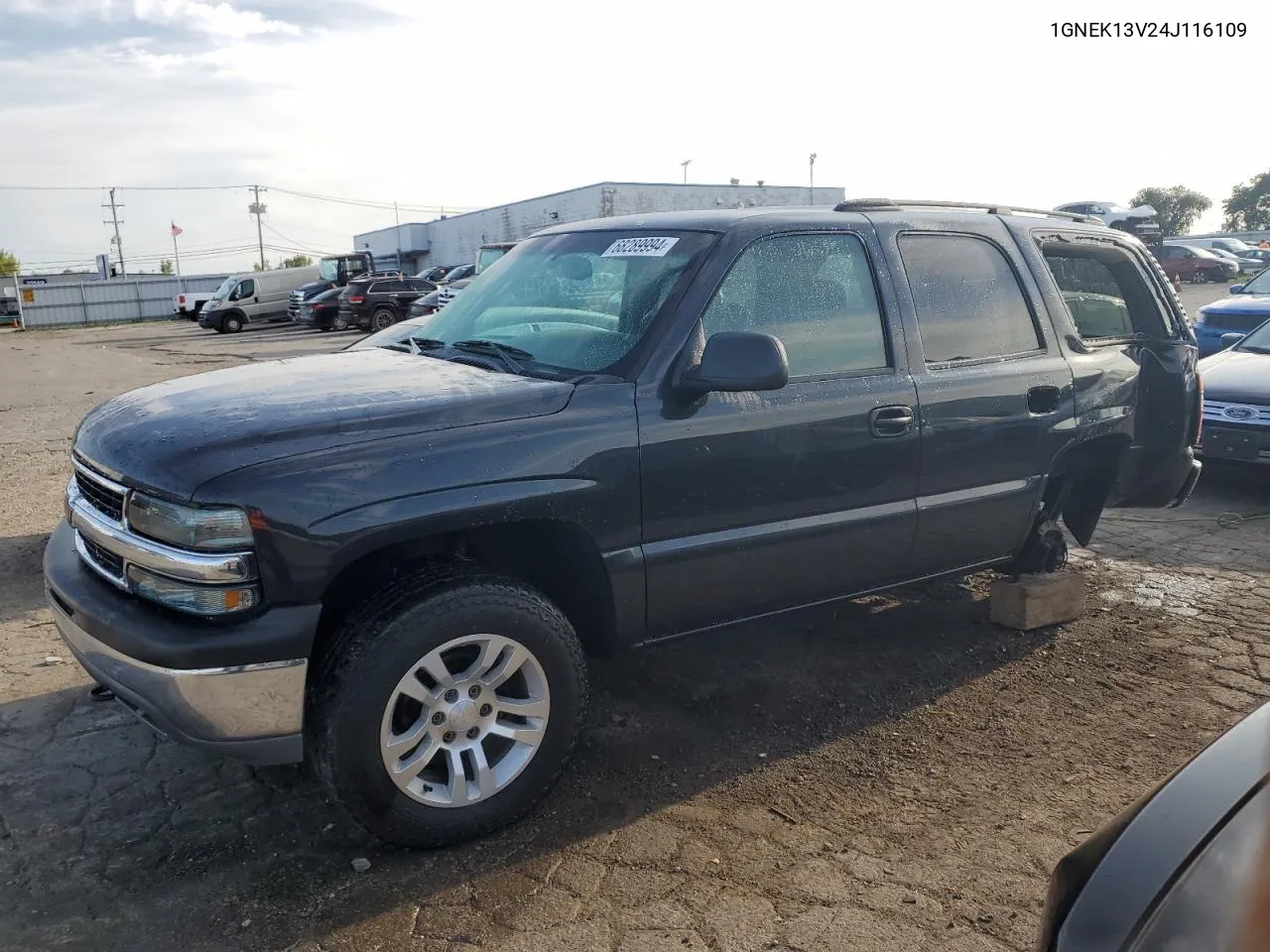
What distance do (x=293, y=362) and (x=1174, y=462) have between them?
162 inches

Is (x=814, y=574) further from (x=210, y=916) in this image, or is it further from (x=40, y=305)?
(x=40, y=305)

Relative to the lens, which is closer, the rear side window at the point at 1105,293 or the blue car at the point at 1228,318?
the rear side window at the point at 1105,293

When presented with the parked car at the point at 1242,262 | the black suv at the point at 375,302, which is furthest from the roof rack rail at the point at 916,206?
the parked car at the point at 1242,262

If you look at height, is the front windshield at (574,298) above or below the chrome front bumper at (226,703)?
above

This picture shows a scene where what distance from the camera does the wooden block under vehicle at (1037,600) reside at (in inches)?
186

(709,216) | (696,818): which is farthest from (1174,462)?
(696,818)

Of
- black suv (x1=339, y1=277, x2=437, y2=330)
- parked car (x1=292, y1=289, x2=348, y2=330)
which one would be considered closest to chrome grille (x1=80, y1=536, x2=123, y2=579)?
black suv (x1=339, y1=277, x2=437, y2=330)

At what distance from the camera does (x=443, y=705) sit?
3051mm

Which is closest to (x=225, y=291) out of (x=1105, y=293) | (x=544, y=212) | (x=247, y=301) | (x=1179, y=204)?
(x=247, y=301)

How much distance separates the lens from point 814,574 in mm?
3809

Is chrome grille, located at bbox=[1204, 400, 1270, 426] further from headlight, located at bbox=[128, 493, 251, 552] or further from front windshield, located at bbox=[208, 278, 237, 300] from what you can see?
front windshield, located at bbox=[208, 278, 237, 300]

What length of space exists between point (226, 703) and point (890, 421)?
2.44m

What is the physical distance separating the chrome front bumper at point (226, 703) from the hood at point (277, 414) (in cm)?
49

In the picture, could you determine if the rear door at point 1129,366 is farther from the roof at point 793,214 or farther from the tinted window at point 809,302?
the tinted window at point 809,302
